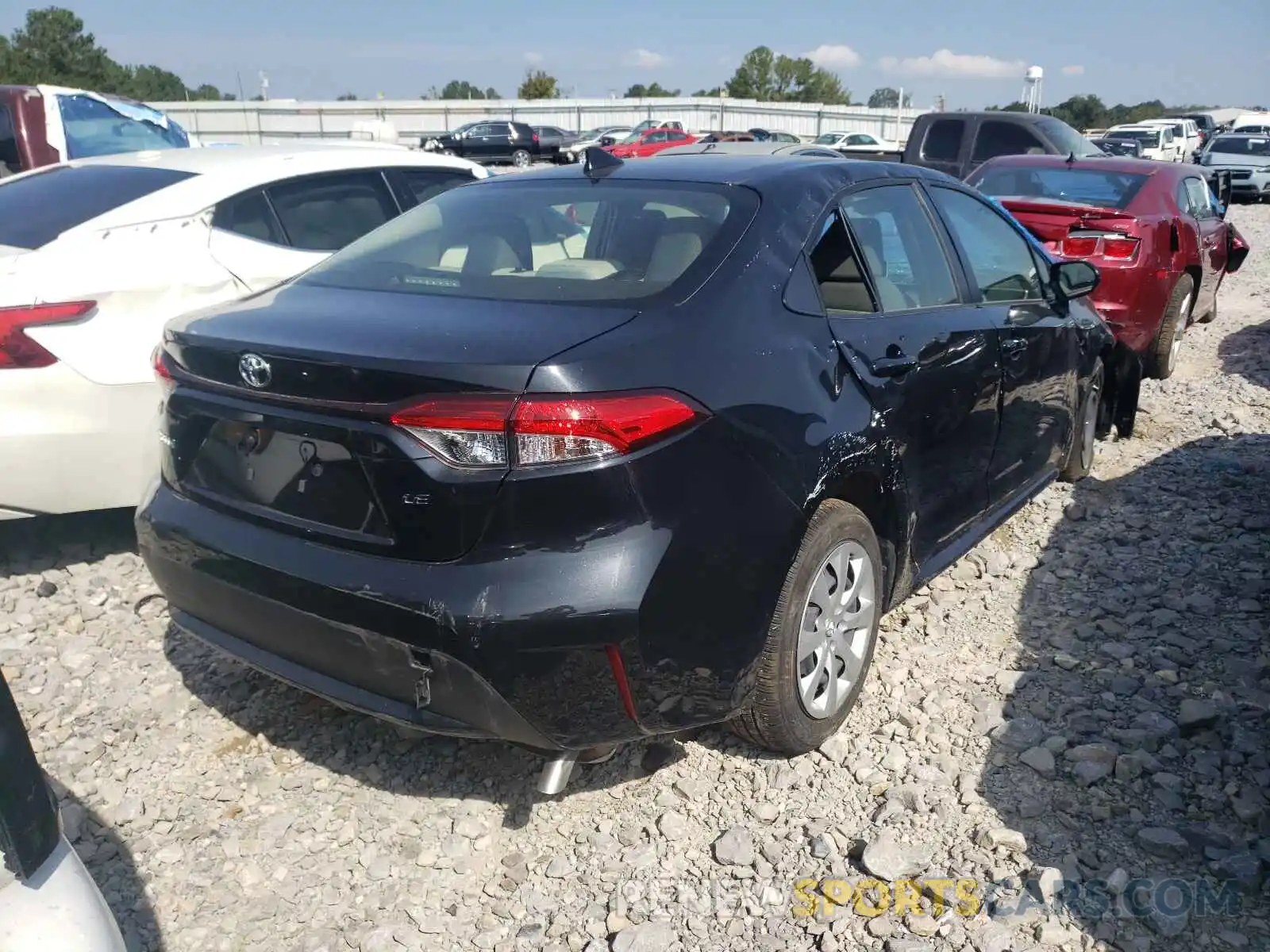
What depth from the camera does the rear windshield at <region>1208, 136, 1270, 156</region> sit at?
2591 cm

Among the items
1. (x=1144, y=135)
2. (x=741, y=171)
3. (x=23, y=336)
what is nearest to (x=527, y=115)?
(x=1144, y=135)

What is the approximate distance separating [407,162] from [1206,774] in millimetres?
4547

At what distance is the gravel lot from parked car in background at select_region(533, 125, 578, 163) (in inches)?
1393

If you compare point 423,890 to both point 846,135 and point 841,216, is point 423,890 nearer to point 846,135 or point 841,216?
point 841,216

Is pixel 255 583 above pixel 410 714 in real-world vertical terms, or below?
above

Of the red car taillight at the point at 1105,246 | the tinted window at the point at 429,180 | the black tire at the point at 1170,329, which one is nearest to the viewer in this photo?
the tinted window at the point at 429,180

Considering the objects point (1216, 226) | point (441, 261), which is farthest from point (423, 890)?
point (1216, 226)

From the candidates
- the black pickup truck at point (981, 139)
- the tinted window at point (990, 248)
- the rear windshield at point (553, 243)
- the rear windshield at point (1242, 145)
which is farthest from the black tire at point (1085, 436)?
the rear windshield at point (1242, 145)

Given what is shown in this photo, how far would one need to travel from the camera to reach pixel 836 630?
119 inches

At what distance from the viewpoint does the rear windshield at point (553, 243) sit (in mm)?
2766

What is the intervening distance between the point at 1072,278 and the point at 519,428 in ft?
10.5

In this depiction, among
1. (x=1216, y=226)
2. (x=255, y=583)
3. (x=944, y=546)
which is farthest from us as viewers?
(x=1216, y=226)

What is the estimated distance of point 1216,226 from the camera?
8.68m

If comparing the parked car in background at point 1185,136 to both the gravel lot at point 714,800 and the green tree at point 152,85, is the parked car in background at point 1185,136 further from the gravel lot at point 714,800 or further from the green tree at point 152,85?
the green tree at point 152,85
